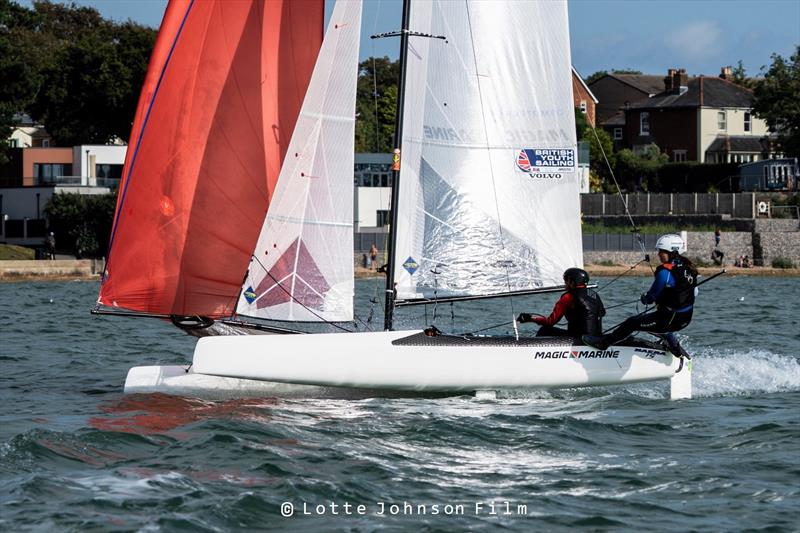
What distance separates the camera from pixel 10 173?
6338cm

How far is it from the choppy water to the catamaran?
56 cm

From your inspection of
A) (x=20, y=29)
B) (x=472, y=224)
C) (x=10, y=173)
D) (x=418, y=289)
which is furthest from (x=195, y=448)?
(x=20, y=29)

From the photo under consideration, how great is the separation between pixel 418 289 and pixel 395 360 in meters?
1.11

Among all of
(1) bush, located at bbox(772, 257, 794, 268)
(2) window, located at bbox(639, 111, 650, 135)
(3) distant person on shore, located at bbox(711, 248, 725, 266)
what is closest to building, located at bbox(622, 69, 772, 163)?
(2) window, located at bbox(639, 111, 650, 135)

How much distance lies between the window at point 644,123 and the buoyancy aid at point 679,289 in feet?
215

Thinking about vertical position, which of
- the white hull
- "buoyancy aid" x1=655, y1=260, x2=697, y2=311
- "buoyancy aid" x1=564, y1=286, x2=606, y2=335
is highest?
"buoyancy aid" x1=655, y1=260, x2=697, y2=311

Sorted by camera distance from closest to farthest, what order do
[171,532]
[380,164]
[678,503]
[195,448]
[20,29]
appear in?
[171,532] → [678,503] → [195,448] → [380,164] → [20,29]

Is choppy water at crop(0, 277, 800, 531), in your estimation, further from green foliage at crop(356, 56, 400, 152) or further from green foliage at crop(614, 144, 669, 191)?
green foliage at crop(614, 144, 669, 191)

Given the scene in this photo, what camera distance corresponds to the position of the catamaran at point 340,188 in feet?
45.7

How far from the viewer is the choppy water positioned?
935cm

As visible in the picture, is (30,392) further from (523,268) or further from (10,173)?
(10,173)

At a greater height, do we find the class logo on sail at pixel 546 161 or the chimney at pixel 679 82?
the chimney at pixel 679 82

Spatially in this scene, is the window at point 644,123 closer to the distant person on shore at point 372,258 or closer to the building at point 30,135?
the distant person on shore at point 372,258

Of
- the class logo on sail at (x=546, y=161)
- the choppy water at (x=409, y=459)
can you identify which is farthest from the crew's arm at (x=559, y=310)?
the class logo on sail at (x=546, y=161)
